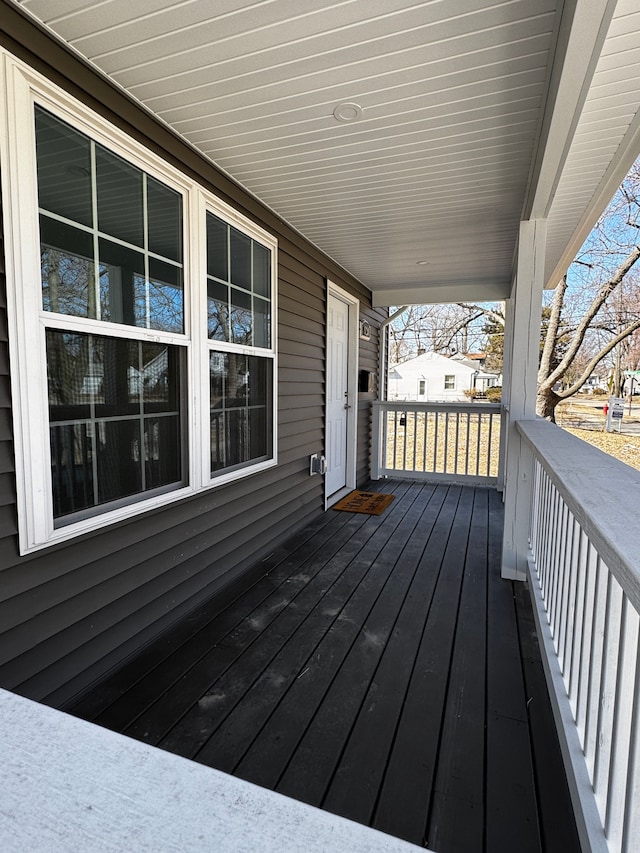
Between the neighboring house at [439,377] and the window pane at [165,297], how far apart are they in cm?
1683

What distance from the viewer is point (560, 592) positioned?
2.01 metres

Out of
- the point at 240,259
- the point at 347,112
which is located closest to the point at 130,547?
the point at 240,259

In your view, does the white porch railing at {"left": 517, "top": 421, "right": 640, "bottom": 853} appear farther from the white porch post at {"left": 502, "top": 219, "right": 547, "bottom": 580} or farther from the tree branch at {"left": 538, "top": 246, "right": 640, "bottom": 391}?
the tree branch at {"left": 538, "top": 246, "right": 640, "bottom": 391}

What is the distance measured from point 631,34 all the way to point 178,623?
312 centimetres

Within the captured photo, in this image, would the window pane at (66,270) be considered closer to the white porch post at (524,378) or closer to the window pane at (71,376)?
the window pane at (71,376)

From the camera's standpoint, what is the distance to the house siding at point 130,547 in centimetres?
159

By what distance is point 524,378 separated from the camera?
2979 mm

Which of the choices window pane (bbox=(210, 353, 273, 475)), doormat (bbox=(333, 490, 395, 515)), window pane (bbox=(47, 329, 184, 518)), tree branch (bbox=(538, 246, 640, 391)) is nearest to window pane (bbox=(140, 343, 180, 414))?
window pane (bbox=(47, 329, 184, 518))

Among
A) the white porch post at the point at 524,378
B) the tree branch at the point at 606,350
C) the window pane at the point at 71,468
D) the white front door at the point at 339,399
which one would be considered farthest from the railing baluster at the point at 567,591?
the tree branch at the point at 606,350

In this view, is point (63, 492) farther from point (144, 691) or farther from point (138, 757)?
point (138, 757)

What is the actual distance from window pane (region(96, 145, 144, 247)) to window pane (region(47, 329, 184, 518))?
0.48m

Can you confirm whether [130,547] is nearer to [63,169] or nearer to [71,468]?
[71,468]

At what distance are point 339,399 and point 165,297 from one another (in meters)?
3.02

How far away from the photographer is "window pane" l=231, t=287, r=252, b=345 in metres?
2.86
